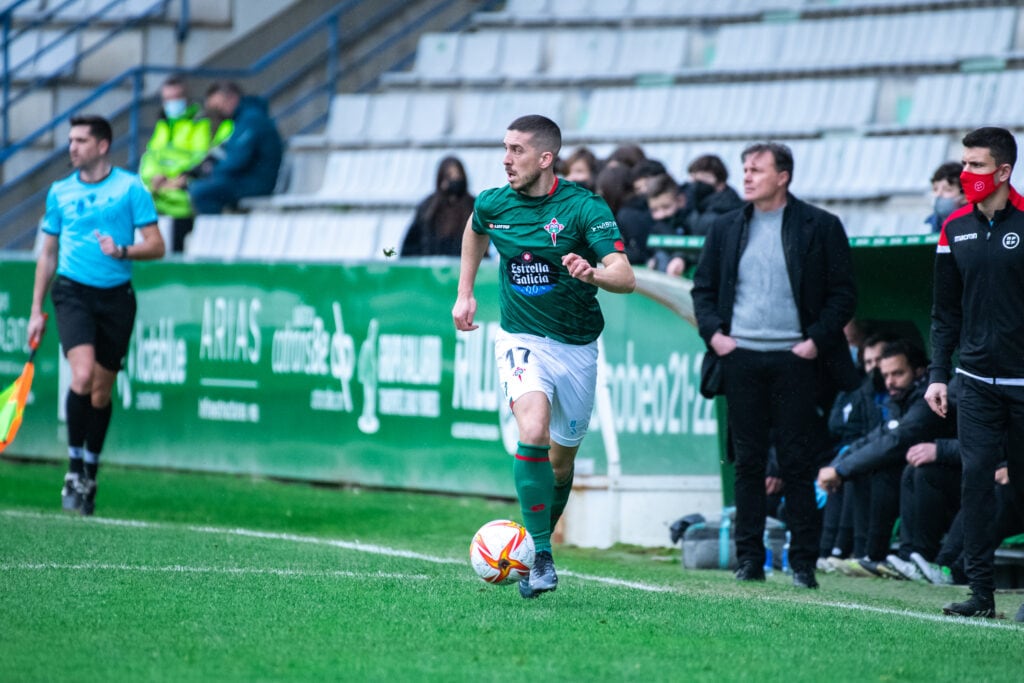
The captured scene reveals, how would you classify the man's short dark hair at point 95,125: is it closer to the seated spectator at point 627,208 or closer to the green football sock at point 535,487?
the seated spectator at point 627,208

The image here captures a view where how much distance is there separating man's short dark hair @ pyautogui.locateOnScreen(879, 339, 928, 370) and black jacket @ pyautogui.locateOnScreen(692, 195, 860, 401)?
0.99 metres

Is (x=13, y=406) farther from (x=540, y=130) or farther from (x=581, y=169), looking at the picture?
(x=540, y=130)

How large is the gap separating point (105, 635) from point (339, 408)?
735cm

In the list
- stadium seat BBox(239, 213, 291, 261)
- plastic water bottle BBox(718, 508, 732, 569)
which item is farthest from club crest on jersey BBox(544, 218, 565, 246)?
stadium seat BBox(239, 213, 291, 261)

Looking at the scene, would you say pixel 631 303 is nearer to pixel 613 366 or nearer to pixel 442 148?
pixel 613 366

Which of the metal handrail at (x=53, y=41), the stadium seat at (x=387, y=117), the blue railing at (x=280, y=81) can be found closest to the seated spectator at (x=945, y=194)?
the stadium seat at (x=387, y=117)

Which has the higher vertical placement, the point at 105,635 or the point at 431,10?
the point at 431,10

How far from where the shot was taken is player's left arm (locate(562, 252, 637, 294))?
6.80 meters

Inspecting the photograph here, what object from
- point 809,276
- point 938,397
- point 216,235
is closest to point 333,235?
point 216,235

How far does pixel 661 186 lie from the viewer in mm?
11922

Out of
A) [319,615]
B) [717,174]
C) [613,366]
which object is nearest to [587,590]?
[319,615]

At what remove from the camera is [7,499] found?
12180 millimetres

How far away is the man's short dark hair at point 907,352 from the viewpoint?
9883 millimetres

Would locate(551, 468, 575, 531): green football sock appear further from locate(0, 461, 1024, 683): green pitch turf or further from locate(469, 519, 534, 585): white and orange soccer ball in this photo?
locate(469, 519, 534, 585): white and orange soccer ball
